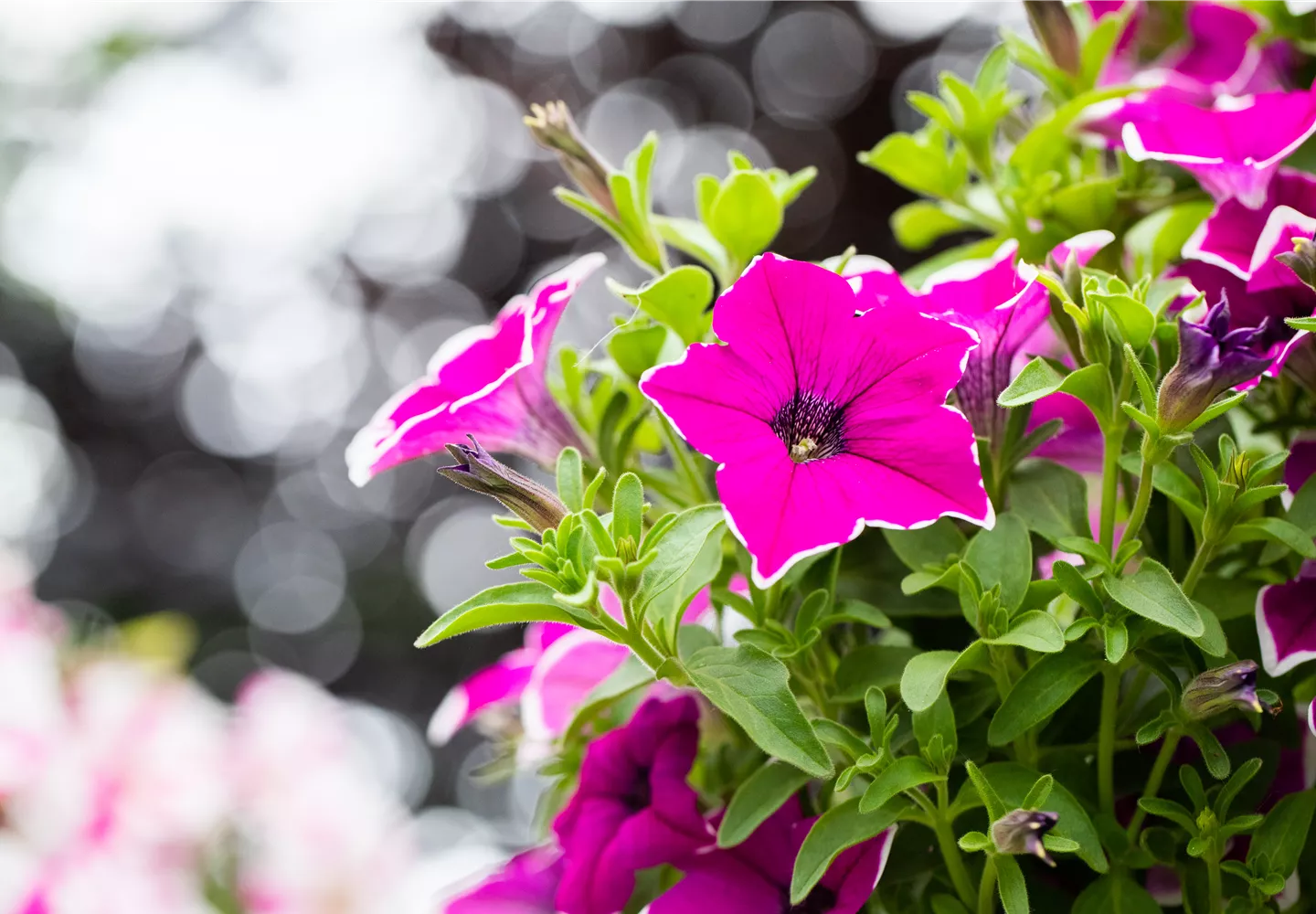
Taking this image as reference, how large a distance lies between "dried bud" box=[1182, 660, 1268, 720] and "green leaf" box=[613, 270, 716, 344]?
0.65 ft

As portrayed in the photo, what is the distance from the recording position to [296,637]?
3521mm

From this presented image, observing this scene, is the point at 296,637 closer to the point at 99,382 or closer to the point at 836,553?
the point at 99,382

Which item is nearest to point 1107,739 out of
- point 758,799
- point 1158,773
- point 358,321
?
point 1158,773

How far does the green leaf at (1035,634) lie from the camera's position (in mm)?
319

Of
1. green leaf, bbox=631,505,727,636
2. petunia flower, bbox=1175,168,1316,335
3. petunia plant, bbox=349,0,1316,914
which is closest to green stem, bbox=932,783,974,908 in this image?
petunia plant, bbox=349,0,1316,914

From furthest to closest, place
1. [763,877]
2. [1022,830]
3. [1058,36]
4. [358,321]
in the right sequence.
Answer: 1. [358,321]
2. [1058,36]
3. [763,877]
4. [1022,830]

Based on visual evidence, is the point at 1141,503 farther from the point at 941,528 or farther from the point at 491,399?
the point at 491,399

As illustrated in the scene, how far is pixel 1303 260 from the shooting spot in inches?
13.2

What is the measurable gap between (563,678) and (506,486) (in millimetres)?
177

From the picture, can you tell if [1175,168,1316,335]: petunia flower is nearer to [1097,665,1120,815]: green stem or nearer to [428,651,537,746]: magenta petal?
[1097,665,1120,815]: green stem

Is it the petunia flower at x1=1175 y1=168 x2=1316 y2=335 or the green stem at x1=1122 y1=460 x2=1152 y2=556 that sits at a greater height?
the petunia flower at x1=1175 y1=168 x2=1316 y2=335

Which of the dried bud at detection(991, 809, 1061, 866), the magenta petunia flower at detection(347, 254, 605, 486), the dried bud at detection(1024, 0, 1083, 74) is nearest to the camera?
the dried bud at detection(991, 809, 1061, 866)

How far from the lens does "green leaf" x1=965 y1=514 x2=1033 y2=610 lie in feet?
1.16

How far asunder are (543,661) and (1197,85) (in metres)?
0.39
